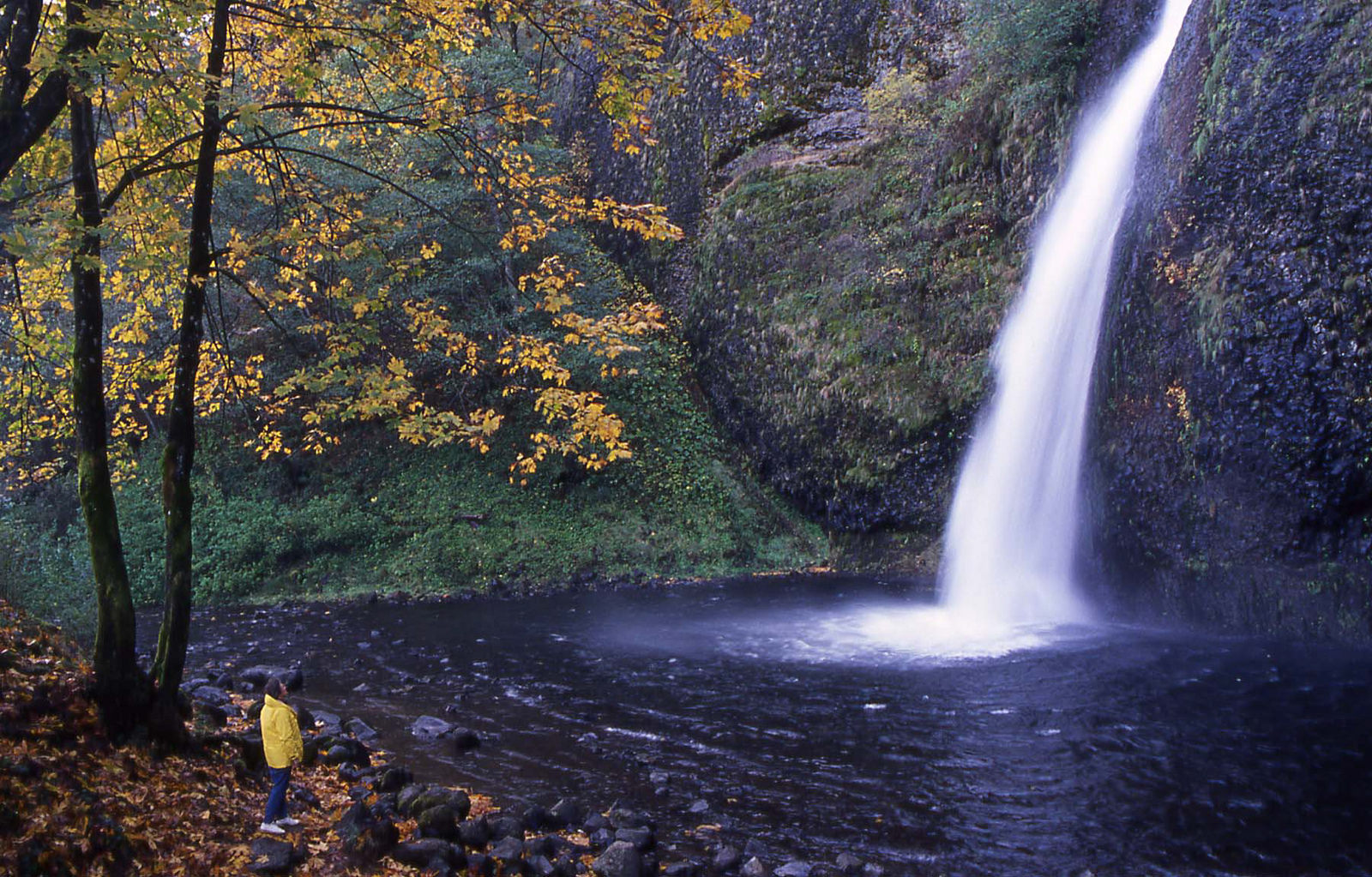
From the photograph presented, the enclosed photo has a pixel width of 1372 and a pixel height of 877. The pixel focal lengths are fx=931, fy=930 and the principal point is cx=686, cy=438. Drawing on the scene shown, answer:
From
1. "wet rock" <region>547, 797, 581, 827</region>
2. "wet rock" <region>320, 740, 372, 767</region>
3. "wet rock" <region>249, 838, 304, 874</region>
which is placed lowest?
"wet rock" <region>547, 797, 581, 827</region>

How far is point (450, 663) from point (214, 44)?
25.0ft

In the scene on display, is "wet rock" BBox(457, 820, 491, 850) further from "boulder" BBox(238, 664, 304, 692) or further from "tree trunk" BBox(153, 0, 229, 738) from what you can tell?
"boulder" BBox(238, 664, 304, 692)

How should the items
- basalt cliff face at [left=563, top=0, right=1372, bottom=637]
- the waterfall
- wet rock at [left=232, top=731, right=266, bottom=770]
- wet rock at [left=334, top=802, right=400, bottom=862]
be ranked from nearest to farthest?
wet rock at [left=334, top=802, right=400, bottom=862] → wet rock at [left=232, top=731, right=266, bottom=770] → basalt cliff face at [left=563, top=0, right=1372, bottom=637] → the waterfall

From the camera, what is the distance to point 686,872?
17.5 ft

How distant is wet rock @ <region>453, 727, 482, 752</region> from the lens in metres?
7.84

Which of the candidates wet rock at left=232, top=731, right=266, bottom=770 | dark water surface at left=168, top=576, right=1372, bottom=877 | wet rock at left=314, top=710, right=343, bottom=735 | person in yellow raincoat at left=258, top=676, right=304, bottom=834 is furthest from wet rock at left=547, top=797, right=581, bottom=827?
wet rock at left=314, top=710, right=343, bottom=735

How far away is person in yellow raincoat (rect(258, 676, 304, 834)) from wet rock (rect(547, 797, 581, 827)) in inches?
62.2

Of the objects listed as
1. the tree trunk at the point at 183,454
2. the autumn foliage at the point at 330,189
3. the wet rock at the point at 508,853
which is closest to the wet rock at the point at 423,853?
the wet rock at the point at 508,853

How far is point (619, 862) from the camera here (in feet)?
17.5

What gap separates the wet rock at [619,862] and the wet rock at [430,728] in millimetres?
3152

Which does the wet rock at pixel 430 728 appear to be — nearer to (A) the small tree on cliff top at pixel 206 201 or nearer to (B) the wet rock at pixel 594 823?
(B) the wet rock at pixel 594 823

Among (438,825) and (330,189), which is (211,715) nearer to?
(438,825)

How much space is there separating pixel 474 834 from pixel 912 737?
12.6 feet

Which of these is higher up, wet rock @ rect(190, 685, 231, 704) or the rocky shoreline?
wet rock @ rect(190, 685, 231, 704)
